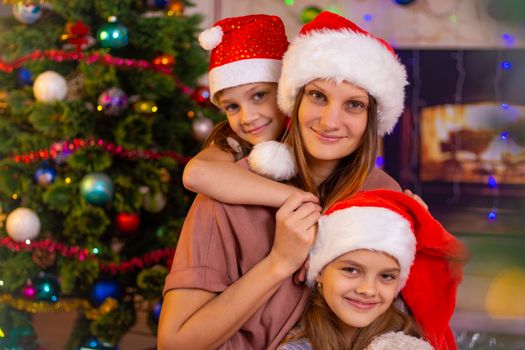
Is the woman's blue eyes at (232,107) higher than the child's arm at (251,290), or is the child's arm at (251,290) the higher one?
the woman's blue eyes at (232,107)

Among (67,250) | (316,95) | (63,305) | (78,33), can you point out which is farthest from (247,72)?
(63,305)

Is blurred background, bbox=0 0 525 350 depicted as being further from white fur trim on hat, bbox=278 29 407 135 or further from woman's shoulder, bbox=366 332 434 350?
woman's shoulder, bbox=366 332 434 350

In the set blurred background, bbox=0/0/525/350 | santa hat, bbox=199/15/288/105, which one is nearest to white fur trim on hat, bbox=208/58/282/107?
santa hat, bbox=199/15/288/105

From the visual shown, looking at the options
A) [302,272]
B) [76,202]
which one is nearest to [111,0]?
[76,202]

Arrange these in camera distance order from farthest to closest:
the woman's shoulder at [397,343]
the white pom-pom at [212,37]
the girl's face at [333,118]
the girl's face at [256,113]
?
the white pom-pom at [212,37], the girl's face at [256,113], the girl's face at [333,118], the woman's shoulder at [397,343]

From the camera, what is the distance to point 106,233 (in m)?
3.19

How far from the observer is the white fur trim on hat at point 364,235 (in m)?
1.53

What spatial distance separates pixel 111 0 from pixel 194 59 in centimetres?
45

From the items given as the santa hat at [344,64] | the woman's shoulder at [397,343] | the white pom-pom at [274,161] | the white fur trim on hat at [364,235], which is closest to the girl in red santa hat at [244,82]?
the white pom-pom at [274,161]

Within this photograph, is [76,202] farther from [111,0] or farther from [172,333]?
[172,333]

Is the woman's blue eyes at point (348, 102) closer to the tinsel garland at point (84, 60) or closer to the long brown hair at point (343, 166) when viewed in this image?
the long brown hair at point (343, 166)

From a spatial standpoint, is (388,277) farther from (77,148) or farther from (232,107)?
(77,148)

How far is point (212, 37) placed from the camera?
2.15m

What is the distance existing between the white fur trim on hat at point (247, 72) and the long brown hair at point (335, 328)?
2.29 ft
